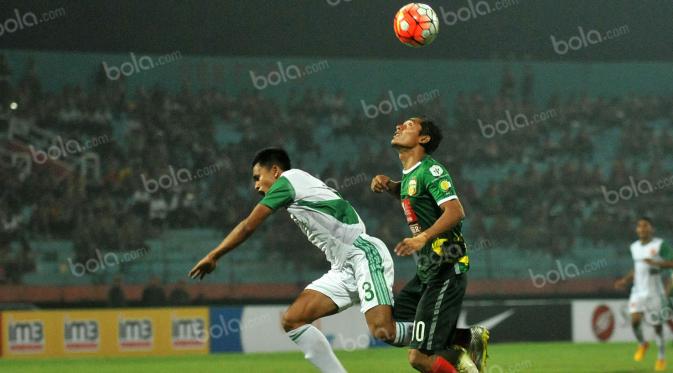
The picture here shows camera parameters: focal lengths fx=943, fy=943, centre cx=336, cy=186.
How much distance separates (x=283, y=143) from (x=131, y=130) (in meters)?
3.76

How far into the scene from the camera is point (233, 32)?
A: 26.1 metres

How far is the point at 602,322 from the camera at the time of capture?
19.4 metres

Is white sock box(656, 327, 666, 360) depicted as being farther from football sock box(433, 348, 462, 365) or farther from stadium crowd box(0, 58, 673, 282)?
stadium crowd box(0, 58, 673, 282)

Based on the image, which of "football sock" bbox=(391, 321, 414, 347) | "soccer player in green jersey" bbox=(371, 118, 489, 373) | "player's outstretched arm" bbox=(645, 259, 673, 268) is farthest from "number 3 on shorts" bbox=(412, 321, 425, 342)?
"player's outstretched arm" bbox=(645, 259, 673, 268)

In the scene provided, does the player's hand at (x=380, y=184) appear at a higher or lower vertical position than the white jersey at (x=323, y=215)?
higher

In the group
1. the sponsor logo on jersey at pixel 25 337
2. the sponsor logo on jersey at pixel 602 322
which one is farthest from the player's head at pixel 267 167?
the sponsor logo on jersey at pixel 602 322

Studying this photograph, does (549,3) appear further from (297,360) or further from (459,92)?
(297,360)

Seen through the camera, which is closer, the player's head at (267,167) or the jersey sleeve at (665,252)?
the player's head at (267,167)

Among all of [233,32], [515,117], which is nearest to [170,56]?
[233,32]

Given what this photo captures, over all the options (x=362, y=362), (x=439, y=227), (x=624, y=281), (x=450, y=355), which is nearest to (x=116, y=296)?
(x=362, y=362)

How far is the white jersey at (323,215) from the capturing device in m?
7.08

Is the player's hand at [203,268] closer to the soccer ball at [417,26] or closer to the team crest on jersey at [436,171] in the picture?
the team crest on jersey at [436,171]

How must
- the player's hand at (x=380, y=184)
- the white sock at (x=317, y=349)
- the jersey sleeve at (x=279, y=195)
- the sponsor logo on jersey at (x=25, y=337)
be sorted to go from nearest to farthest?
1. the jersey sleeve at (x=279, y=195)
2. the white sock at (x=317, y=349)
3. the player's hand at (x=380, y=184)
4. the sponsor logo on jersey at (x=25, y=337)

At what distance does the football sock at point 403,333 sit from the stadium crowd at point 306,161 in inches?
525
